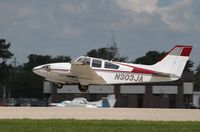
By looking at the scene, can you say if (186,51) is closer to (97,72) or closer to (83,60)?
(97,72)

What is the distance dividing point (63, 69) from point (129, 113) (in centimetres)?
1349

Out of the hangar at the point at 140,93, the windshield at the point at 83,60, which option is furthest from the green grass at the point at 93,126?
the hangar at the point at 140,93

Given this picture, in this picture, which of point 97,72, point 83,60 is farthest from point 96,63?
point 83,60

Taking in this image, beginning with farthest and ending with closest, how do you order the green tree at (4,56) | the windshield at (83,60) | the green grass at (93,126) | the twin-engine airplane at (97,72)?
1. the green tree at (4,56)
2. the twin-engine airplane at (97,72)
3. the windshield at (83,60)
4. the green grass at (93,126)

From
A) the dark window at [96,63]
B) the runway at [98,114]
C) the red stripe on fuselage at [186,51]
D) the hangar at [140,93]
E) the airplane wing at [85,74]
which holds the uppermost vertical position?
the red stripe on fuselage at [186,51]

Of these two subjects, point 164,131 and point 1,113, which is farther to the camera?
point 1,113

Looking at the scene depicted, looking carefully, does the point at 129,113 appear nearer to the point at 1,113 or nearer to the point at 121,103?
the point at 1,113

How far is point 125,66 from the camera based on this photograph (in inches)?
A: 1528

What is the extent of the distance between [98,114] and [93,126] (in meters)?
5.05

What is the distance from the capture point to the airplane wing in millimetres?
36938

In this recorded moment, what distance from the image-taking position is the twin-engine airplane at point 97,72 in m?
37.8

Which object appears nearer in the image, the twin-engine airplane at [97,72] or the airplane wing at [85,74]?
the airplane wing at [85,74]

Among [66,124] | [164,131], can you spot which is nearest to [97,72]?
[66,124]

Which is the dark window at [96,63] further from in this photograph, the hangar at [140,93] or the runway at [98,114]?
the hangar at [140,93]
